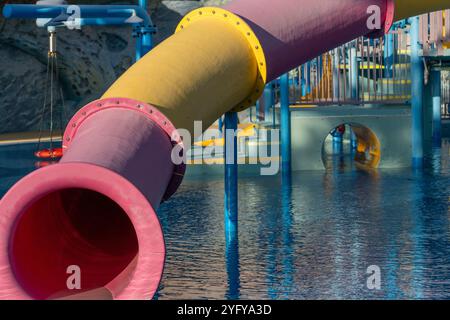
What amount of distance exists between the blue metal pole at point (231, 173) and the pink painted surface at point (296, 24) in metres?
1.63

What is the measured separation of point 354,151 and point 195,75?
635 inches

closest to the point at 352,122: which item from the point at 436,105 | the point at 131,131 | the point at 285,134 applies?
the point at 285,134

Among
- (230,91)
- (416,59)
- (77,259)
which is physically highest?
(416,59)

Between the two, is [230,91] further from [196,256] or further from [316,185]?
[316,185]

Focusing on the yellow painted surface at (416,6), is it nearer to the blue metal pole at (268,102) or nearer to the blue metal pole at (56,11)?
the blue metal pole at (56,11)

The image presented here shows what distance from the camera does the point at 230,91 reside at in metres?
7.24

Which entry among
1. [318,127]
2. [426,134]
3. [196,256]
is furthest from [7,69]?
[196,256]

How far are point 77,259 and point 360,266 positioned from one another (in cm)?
333

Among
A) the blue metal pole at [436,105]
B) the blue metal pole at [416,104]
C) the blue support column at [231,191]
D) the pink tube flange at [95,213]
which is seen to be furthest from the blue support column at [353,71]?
the pink tube flange at [95,213]

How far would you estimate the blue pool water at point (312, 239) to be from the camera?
8.14 meters

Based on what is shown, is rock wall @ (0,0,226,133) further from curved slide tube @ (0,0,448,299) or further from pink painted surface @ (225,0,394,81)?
curved slide tube @ (0,0,448,299)

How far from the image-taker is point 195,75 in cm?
663

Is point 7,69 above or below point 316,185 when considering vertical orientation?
above

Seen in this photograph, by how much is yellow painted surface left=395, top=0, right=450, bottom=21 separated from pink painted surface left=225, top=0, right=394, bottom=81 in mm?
740
